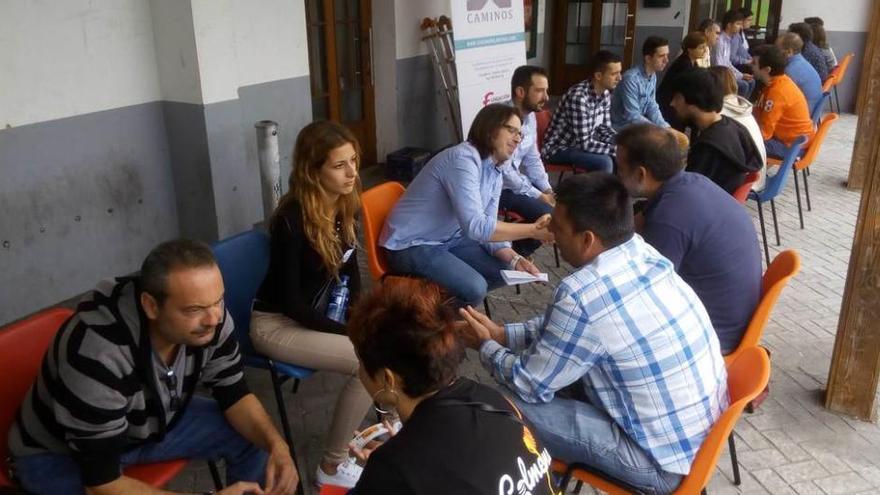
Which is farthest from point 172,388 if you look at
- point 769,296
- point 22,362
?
point 769,296

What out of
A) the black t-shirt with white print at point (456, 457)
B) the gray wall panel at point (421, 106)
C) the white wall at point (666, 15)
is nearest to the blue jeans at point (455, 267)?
the black t-shirt with white print at point (456, 457)

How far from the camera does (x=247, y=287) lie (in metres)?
2.59

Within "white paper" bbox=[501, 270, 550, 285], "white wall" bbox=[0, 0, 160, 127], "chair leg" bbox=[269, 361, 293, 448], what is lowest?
"chair leg" bbox=[269, 361, 293, 448]

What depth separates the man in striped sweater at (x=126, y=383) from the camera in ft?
5.63

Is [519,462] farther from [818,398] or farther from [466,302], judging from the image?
[818,398]

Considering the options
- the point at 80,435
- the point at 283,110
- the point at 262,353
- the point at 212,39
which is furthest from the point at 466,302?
the point at 283,110

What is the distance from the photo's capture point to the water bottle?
106 inches

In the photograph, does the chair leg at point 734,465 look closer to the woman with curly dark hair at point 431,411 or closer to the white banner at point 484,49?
the woman with curly dark hair at point 431,411

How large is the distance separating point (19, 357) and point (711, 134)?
333 centimetres

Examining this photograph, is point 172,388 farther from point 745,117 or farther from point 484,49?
point 484,49

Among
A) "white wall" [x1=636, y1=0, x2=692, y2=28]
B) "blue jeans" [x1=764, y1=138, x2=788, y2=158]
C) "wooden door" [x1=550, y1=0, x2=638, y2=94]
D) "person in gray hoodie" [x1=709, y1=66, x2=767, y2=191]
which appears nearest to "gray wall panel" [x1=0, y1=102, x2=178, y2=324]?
"person in gray hoodie" [x1=709, y1=66, x2=767, y2=191]

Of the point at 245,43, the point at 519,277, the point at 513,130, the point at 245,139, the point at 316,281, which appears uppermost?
the point at 245,43

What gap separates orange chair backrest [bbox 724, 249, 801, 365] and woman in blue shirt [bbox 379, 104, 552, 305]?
3.25 feet

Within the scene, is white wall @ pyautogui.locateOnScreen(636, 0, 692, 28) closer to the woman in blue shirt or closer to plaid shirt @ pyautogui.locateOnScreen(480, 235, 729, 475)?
the woman in blue shirt
